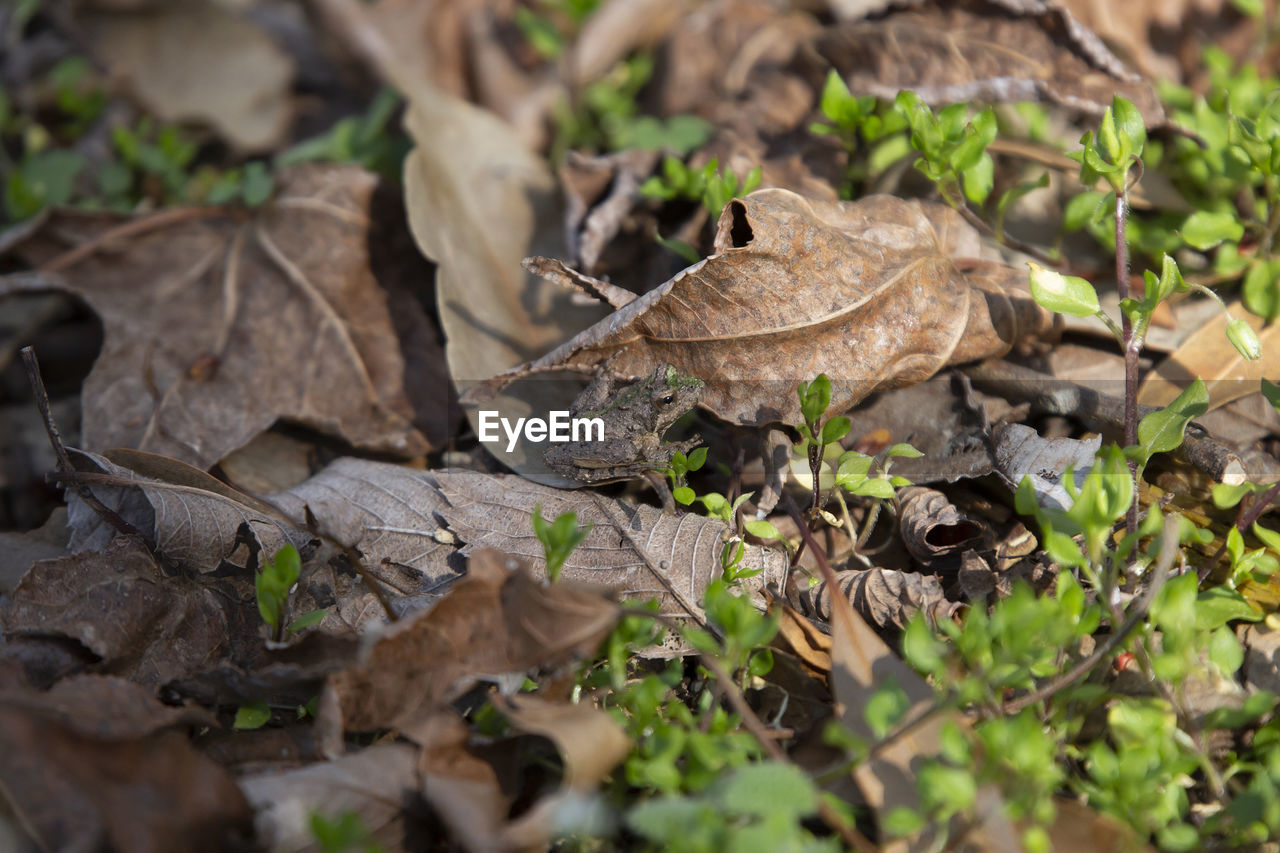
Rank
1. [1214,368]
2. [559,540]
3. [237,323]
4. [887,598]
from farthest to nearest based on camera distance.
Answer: [237,323] < [1214,368] < [887,598] < [559,540]

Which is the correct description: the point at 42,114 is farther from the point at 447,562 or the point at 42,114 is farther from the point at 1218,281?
the point at 1218,281

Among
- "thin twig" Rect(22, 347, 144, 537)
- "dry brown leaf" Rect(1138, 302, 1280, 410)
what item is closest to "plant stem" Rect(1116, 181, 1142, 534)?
"dry brown leaf" Rect(1138, 302, 1280, 410)

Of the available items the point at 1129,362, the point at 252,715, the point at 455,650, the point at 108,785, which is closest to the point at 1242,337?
the point at 1129,362

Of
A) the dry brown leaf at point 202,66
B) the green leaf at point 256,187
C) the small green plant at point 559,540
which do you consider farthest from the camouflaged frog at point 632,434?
the dry brown leaf at point 202,66

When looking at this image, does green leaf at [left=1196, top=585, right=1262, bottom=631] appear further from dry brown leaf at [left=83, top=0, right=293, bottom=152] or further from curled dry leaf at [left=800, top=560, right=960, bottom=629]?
dry brown leaf at [left=83, top=0, right=293, bottom=152]

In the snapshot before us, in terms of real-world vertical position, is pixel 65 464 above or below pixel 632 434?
above

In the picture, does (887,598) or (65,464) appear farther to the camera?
(65,464)

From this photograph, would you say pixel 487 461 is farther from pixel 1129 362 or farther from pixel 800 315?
pixel 1129 362
